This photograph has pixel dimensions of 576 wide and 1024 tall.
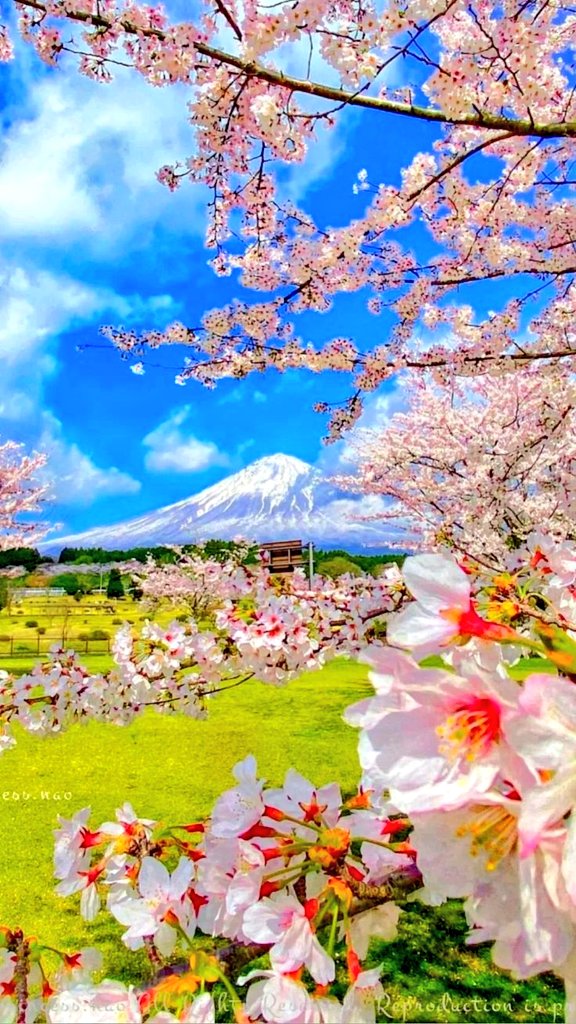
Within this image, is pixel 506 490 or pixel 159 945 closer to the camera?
pixel 159 945

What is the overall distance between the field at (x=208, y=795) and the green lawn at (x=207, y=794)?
0.04 ft

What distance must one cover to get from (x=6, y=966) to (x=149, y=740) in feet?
28.2

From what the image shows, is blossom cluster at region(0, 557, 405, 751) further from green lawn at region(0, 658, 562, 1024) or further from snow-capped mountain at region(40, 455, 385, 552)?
snow-capped mountain at region(40, 455, 385, 552)

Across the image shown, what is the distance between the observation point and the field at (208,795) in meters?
3.11

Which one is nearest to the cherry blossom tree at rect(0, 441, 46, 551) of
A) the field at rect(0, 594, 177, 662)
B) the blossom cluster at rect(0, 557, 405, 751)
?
the field at rect(0, 594, 177, 662)

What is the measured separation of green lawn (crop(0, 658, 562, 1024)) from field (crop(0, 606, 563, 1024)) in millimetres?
11

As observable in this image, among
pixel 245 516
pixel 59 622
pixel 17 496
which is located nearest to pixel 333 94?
pixel 17 496

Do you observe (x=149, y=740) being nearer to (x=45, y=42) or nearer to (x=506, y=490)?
(x=506, y=490)

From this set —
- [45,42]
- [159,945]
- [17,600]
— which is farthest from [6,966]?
[17,600]

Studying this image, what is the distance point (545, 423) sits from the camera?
5.43 meters

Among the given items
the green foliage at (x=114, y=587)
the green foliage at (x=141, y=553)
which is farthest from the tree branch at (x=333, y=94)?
the green foliage at (x=114, y=587)

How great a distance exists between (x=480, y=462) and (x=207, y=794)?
465 cm

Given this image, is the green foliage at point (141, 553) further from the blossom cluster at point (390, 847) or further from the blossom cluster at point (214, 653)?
the blossom cluster at point (390, 847)

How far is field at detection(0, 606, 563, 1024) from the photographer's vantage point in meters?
3.11
